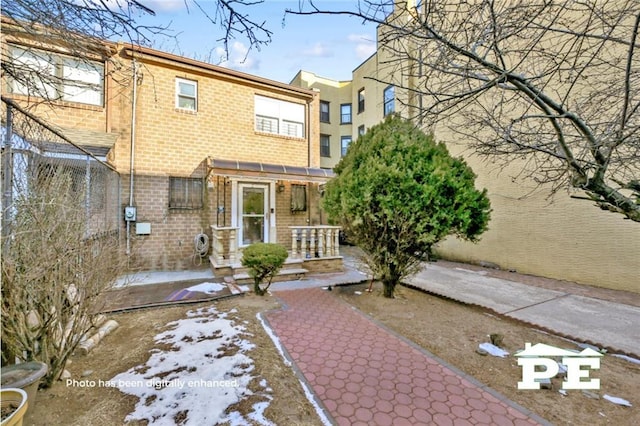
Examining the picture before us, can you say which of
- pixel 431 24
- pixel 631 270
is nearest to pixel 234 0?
pixel 431 24

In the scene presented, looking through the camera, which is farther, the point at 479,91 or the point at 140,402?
the point at 140,402

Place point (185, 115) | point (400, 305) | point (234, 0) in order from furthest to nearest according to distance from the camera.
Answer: point (185, 115) < point (400, 305) < point (234, 0)

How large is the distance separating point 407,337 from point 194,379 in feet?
9.77

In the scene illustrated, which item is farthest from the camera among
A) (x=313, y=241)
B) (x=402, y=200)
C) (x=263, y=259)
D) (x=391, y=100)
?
(x=313, y=241)

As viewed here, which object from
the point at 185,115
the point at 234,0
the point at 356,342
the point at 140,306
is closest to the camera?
the point at 234,0

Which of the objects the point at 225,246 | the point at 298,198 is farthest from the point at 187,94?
the point at 225,246

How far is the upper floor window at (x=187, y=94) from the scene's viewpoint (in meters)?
9.02

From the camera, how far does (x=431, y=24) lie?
2668 millimetres

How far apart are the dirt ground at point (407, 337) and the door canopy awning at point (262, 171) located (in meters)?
4.04

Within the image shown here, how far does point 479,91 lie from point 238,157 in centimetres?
855

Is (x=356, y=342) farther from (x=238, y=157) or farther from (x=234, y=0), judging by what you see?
(x=238, y=157)

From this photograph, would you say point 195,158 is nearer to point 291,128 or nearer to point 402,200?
point 291,128

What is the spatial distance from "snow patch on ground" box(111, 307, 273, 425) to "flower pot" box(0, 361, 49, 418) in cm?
70

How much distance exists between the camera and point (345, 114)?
22.4 m
